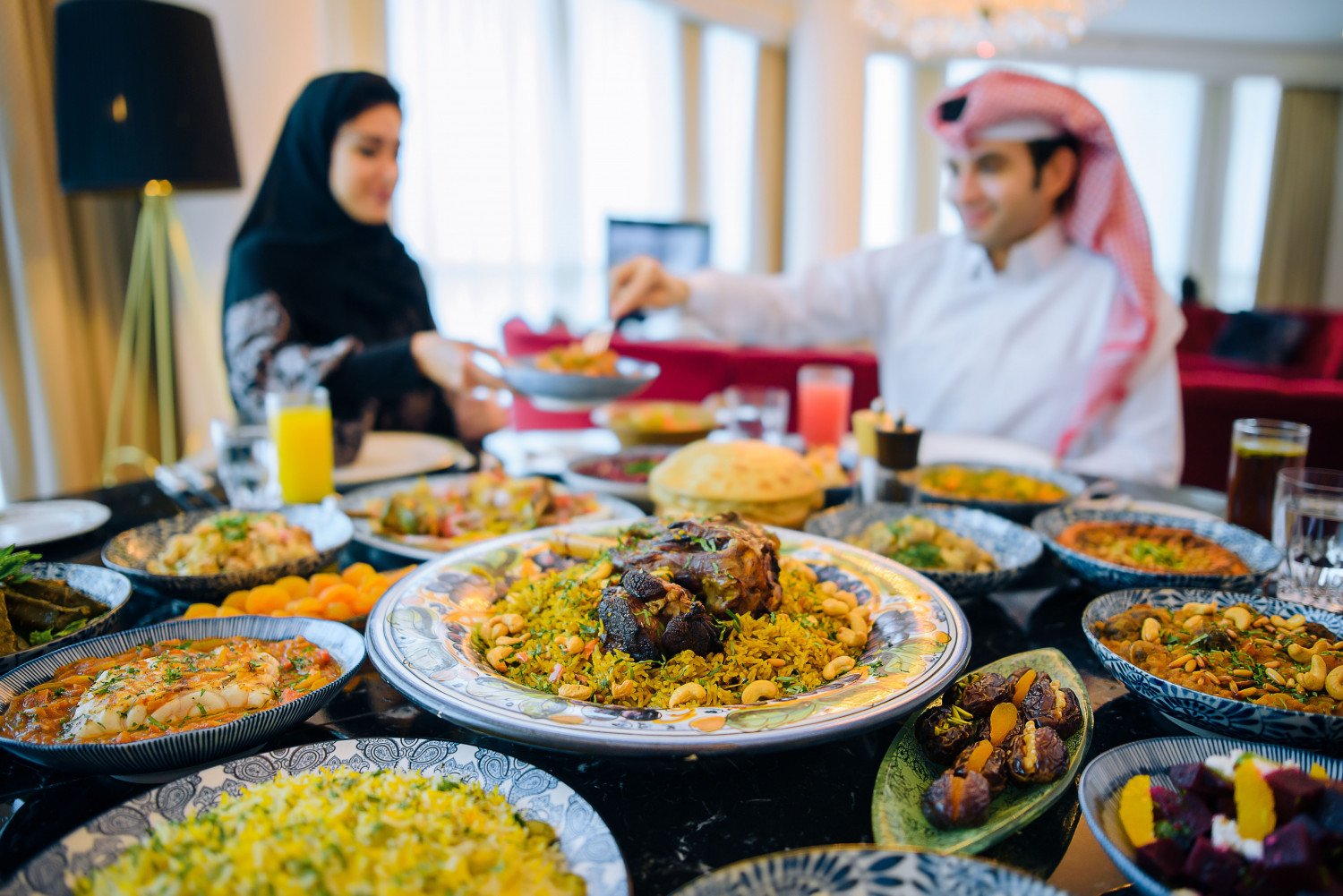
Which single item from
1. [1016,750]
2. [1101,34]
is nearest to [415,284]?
[1016,750]

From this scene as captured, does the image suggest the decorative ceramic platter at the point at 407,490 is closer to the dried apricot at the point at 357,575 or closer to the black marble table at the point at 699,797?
the dried apricot at the point at 357,575

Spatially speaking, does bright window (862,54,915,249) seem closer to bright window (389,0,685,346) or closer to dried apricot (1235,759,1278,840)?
bright window (389,0,685,346)

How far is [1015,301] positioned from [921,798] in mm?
2709

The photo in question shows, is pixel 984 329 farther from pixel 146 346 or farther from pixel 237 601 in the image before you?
pixel 146 346

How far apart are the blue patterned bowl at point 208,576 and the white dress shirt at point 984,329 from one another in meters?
1.92

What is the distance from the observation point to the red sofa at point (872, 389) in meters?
4.05

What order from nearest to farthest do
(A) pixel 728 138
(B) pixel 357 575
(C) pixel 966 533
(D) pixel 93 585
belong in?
(D) pixel 93 585
(B) pixel 357 575
(C) pixel 966 533
(A) pixel 728 138

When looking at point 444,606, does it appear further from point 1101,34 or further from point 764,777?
point 1101,34

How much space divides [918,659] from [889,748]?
4.2 inches

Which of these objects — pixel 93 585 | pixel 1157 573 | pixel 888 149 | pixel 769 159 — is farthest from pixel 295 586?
pixel 888 149

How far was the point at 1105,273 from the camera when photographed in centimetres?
298

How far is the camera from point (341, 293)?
2951 mm

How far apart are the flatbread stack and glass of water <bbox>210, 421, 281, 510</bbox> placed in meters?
0.92

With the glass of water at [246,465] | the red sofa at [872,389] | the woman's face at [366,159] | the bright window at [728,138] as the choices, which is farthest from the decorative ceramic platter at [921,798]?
the bright window at [728,138]
